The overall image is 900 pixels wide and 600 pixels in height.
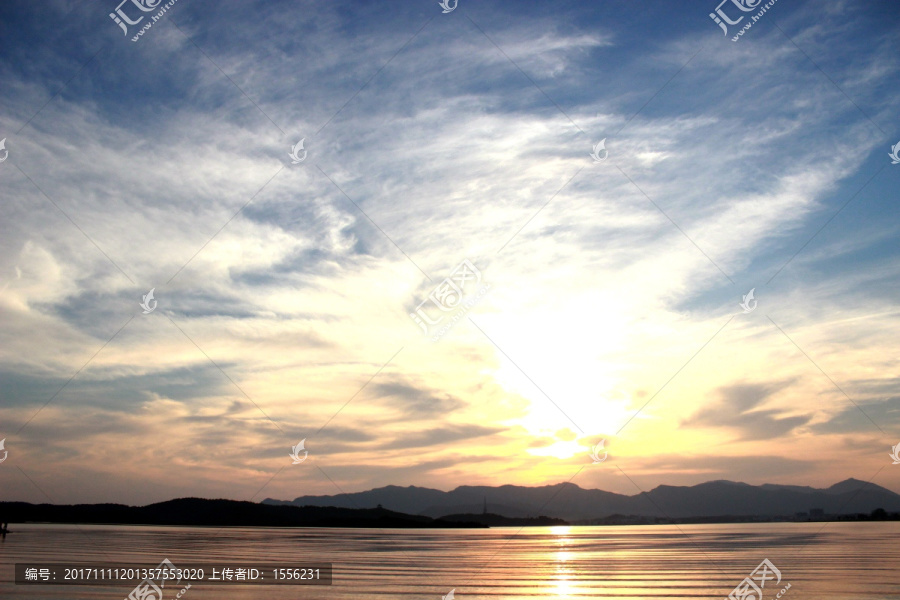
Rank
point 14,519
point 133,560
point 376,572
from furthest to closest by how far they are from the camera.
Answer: point 14,519
point 133,560
point 376,572

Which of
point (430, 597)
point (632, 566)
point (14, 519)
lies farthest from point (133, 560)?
point (14, 519)

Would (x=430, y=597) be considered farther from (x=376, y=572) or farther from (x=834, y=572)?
(x=834, y=572)

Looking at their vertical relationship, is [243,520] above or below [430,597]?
below

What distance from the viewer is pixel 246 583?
28109 mm

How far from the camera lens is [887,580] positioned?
86.5 feet

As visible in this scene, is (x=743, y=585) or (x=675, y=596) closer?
(x=675, y=596)

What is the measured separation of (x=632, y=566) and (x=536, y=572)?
6.99 m

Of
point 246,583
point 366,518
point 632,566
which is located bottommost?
point 366,518

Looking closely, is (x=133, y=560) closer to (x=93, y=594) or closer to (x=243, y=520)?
(x=93, y=594)

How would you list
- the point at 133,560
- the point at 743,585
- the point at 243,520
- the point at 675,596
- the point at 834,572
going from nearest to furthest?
the point at 675,596 < the point at 743,585 < the point at 834,572 < the point at 133,560 < the point at 243,520

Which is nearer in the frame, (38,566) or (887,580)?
(887,580)

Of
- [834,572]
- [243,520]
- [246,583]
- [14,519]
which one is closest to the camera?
[246,583]

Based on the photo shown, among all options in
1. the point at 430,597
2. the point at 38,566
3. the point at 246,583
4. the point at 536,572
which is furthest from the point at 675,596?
the point at 38,566

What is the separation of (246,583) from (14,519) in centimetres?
16361
